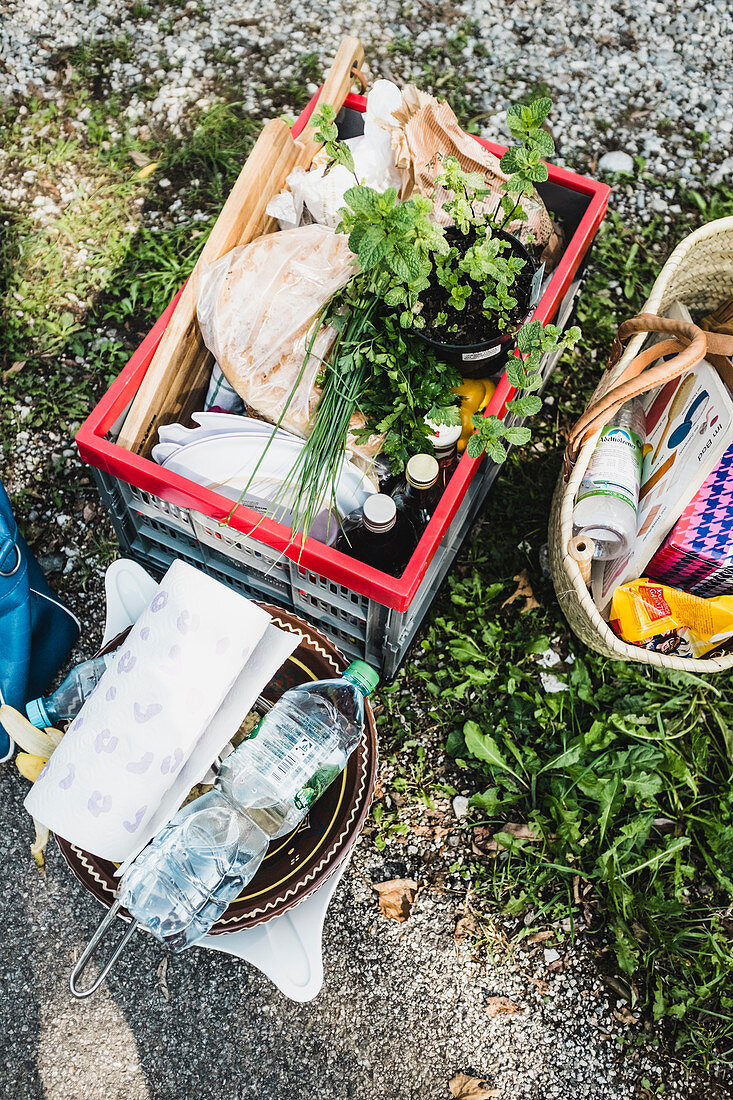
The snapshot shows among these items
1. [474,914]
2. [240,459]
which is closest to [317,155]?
[240,459]

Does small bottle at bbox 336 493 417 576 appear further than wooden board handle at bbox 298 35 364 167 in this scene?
No

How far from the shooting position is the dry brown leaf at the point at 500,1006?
211 centimetres

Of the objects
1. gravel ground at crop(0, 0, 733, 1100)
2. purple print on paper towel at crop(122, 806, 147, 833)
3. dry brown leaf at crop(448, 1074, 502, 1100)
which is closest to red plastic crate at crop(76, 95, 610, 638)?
purple print on paper towel at crop(122, 806, 147, 833)

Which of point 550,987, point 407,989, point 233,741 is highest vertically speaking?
point 233,741

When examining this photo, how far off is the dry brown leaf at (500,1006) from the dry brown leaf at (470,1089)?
0.52 feet

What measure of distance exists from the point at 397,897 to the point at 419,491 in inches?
44.2

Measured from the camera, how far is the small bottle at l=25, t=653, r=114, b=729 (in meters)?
1.83

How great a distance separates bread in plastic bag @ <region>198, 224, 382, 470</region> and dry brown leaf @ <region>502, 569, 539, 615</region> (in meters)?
0.77

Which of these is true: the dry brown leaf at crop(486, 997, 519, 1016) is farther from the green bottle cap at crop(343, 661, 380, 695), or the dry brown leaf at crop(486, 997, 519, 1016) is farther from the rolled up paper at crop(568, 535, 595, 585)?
the rolled up paper at crop(568, 535, 595, 585)

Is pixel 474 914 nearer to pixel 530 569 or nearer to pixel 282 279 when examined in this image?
pixel 530 569

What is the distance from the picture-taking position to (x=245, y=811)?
172 cm

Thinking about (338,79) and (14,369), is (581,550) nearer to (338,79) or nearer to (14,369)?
(338,79)

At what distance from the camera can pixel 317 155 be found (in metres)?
2.19

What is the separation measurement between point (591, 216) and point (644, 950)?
1958 millimetres
